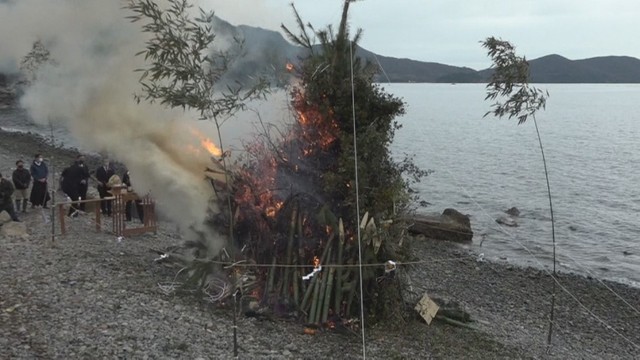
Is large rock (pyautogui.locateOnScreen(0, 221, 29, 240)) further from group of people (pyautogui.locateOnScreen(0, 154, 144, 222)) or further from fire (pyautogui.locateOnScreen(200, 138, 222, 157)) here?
fire (pyautogui.locateOnScreen(200, 138, 222, 157))

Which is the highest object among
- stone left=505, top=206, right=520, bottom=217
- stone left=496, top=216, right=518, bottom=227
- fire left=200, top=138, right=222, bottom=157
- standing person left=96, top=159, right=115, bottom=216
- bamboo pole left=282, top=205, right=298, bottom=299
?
fire left=200, top=138, right=222, bottom=157

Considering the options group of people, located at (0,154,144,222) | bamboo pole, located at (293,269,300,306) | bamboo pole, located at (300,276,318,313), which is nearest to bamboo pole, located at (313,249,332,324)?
bamboo pole, located at (300,276,318,313)

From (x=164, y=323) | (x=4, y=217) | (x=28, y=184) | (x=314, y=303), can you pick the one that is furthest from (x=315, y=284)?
(x=28, y=184)

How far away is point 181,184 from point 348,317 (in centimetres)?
664

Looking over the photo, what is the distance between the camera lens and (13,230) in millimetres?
16266

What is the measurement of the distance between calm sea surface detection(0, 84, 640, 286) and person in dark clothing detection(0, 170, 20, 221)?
12140 millimetres

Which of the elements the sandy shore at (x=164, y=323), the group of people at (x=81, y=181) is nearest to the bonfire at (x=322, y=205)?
the sandy shore at (x=164, y=323)

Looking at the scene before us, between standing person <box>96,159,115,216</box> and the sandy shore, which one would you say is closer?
the sandy shore

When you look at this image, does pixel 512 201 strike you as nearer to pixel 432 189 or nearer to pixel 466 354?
pixel 432 189

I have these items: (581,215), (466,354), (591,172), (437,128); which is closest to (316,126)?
(466,354)

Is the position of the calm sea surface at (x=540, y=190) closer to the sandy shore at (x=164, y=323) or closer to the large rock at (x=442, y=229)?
the large rock at (x=442, y=229)

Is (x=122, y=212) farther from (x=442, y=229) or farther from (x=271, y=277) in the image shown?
(x=442, y=229)

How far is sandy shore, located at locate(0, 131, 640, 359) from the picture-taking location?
1031 centimetres

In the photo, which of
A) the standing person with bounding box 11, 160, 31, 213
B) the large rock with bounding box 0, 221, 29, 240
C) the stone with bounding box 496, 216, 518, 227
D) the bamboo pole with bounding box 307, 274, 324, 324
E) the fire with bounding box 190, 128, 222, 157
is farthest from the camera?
the stone with bounding box 496, 216, 518, 227
